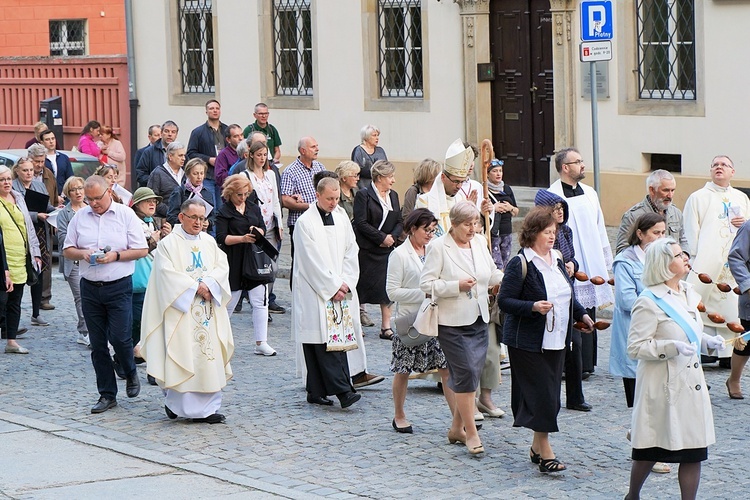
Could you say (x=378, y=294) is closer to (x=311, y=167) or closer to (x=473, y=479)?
(x=311, y=167)

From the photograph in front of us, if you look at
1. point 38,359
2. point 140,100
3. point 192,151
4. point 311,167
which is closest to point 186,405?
point 38,359

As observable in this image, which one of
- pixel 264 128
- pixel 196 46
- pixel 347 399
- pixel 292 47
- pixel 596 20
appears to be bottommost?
pixel 347 399

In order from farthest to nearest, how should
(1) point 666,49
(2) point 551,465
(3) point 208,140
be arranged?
(1) point 666,49
(3) point 208,140
(2) point 551,465

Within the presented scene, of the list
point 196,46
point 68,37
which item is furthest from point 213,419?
point 68,37

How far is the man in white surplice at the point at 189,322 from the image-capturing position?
10008mm

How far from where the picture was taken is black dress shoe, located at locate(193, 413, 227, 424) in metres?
10.1

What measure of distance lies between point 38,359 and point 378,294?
307cm

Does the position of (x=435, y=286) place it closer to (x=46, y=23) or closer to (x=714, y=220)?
(x=714, y=220)

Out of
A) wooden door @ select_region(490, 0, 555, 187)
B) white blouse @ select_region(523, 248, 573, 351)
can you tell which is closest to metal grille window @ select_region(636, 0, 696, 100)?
wooden door @ select_region(490, 0, 555, 187)

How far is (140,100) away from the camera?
26.9 meters

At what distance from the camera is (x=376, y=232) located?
42.5ft

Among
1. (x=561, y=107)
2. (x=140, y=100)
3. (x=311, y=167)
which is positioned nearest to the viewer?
(x=311, y=167)

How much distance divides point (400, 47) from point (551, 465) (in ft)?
47.2

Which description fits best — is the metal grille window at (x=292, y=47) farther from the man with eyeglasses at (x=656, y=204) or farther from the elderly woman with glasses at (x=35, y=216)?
the man with eyeglasses at (x=656, y=204)
